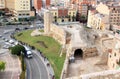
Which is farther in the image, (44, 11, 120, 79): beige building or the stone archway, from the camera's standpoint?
the stone archway

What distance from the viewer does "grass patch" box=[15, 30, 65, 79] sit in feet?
129

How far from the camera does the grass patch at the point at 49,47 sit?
129 ft

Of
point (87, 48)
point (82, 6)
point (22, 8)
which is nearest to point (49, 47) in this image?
point (87, 48)

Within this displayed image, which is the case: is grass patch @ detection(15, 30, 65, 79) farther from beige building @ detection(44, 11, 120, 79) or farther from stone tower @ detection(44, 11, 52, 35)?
stone tower @ detection(44, 11, 52, 35)

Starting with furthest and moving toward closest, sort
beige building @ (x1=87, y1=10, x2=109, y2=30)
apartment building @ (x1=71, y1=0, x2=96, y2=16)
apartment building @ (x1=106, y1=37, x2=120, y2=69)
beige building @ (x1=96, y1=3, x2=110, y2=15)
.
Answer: apartment building @ (x1=71, y1=0, x2=96, y2=16)
beige building @ (x1=96, y1=3, x2=110, y2=15)
beige building @ (x1=87, y1=10, x2=109, y2=30)
apartment building @ (x1=106, y1=37, x2=120, y2=69)

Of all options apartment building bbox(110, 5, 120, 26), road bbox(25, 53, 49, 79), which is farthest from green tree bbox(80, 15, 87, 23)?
road bbox(25, 53, 49, 79)

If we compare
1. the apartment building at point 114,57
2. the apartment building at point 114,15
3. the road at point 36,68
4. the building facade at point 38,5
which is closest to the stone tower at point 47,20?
the road at point 36,68

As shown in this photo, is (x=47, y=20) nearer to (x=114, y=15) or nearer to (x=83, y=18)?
(x=114, y=15)

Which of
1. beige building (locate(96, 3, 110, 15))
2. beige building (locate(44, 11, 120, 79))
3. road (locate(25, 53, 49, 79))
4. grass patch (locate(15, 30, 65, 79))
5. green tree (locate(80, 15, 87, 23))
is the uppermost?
beige building (locate(96, 3, 110, 15))

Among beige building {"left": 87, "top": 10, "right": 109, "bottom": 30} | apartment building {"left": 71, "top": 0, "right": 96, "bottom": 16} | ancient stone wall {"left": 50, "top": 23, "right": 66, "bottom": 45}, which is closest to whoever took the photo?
ancient stone wall {"left": 50, "top": 23, "right": 66, "bottom": 45}

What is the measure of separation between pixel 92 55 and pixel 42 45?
1461cm

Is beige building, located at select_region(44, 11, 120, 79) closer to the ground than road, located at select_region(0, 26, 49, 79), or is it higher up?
higher up

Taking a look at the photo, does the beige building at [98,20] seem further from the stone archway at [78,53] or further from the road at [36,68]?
the road at [36,68]

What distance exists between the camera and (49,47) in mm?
50031
